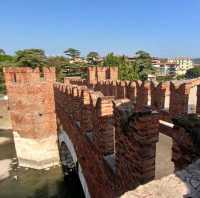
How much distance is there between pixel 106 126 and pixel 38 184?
899 centimetres

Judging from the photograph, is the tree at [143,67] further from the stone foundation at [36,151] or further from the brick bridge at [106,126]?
the stone foundation at [36,151]

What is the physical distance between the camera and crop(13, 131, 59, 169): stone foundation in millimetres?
11929

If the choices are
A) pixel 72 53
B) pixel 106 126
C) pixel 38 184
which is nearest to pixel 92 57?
pixel 72 53

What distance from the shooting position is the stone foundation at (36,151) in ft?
39.1

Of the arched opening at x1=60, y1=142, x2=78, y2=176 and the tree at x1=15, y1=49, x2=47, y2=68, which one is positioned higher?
the tree at x1=15, y1=49, x2=47, y2=68

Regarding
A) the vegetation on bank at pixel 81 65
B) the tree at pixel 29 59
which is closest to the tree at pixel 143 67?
the vegetation on bank at pixel 81 65

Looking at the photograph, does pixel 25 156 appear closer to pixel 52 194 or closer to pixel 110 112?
pixel 52 194

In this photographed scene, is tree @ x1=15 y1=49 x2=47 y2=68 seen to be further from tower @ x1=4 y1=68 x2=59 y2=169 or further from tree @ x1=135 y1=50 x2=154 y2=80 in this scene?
tower @ x1=4 y1=68 x2=59 y2=169

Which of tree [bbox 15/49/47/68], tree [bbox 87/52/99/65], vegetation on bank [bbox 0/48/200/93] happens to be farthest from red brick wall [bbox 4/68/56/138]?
tree [bbox 87/52/99/65]

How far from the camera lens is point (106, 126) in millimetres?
3697

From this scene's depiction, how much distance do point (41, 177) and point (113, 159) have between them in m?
9.11

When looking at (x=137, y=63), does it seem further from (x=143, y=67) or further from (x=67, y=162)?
(x=67, y=162)

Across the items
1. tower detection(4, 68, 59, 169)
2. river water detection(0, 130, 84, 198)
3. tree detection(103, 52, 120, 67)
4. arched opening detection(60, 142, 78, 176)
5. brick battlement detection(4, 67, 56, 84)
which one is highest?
tree detection(103, 52, 120, 67)

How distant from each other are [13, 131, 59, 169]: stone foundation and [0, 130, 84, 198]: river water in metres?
0.39
